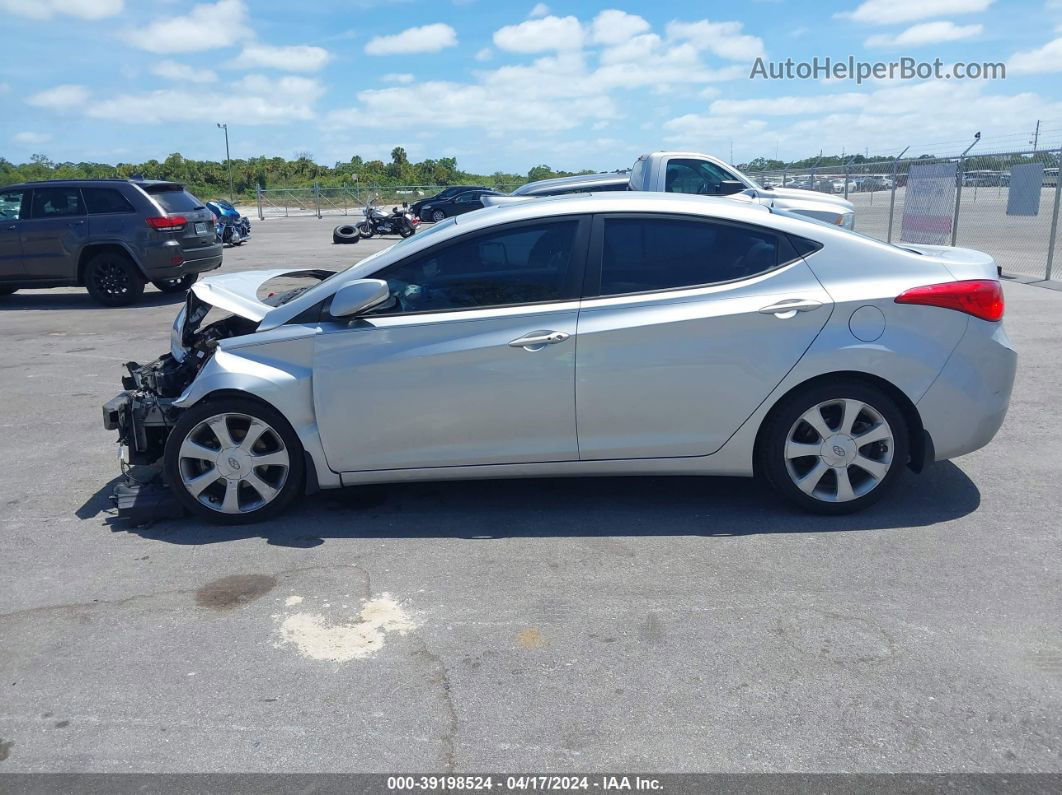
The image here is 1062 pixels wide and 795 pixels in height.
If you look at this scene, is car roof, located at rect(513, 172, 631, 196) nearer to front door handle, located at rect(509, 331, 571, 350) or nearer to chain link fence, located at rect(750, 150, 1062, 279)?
chain link fence, located at rect(750, 150, 1062, 279)

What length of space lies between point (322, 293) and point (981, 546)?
A: 353 cm

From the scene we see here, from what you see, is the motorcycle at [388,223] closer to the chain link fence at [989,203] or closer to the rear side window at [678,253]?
the chain link fence at [989,203]

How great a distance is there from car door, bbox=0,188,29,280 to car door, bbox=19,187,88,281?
10 cm

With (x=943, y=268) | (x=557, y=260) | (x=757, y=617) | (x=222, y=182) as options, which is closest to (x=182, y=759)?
(x=757, y=617)

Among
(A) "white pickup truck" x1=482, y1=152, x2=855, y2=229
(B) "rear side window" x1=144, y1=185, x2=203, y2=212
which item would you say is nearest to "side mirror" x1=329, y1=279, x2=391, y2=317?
(A) "white pickup truck" x1=482, y1=152, x2=855, y2=229

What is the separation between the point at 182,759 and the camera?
3.01 meters

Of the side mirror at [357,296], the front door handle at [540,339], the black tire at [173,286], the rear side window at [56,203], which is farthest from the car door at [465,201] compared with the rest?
the front door handle at [540,339]

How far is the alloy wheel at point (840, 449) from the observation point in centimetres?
467

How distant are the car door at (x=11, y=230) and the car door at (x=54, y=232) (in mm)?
97

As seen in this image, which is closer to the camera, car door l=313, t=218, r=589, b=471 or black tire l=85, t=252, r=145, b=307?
car door l=313, t=218, r=589, b=471

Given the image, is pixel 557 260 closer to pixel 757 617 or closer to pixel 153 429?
pixel 757 617

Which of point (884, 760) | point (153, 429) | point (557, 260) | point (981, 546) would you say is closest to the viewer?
point (884, 760)

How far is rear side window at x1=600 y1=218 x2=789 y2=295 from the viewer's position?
15.5 ft

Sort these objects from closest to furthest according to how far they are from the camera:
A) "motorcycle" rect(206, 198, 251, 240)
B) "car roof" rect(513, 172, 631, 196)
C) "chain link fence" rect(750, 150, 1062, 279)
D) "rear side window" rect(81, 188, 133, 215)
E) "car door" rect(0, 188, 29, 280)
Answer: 1. "car roof" rect(513, 172, 631, 196)
2. "rear side window" rect(81, 188, 133, 215)
3. "car door" rect(0, 188, 29, 280)
4. "chain link fence" rect(750, 150, 1062, 279)
5. "motorcycle" rect(206, 198, 251, 240)
